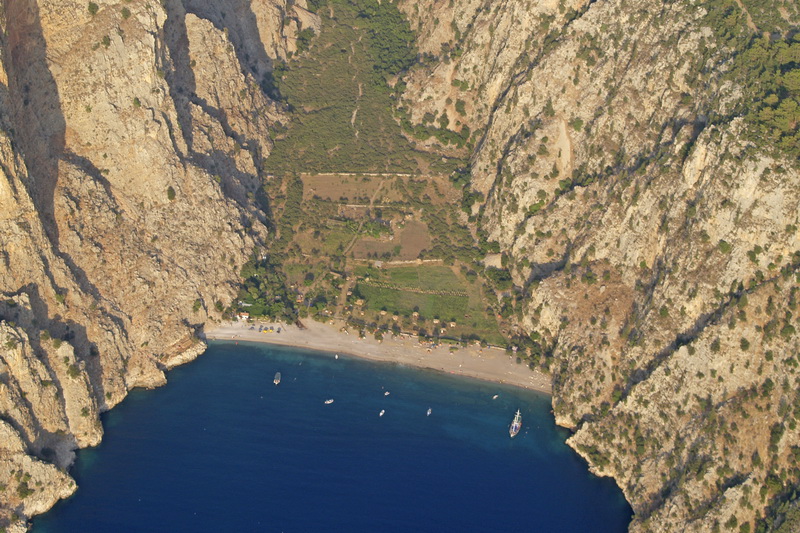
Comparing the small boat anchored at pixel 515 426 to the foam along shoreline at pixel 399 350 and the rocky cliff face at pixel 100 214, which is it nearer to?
the foam along shoreline at pixel 399 350

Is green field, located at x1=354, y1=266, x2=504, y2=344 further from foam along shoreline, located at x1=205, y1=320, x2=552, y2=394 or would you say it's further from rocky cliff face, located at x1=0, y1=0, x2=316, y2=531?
rocky cliff face, located at x1=0, y1=0, x2=316, y2=531

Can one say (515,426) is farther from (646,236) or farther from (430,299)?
(646,236)

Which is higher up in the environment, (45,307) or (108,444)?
(45,307)

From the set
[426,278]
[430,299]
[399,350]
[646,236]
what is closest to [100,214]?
[399,350]

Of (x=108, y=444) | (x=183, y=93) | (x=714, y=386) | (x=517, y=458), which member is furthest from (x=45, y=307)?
(x=714, y=386)

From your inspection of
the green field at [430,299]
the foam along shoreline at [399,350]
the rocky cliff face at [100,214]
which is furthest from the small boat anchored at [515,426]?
the rocky cliff face at [100,214]

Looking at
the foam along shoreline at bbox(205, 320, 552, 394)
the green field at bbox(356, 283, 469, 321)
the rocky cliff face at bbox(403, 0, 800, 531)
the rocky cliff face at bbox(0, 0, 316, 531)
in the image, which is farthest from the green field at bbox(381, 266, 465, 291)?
the rocky cliff face at bbox(0, 0, 316, 531)

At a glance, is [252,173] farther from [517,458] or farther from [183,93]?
[517,458]
